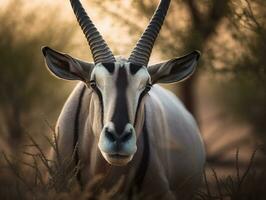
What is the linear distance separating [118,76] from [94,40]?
65cm

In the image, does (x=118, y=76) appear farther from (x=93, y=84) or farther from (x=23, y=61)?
(x=23, y=61)

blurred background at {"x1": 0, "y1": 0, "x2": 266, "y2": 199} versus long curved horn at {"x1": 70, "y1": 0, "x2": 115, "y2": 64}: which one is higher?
long curved horn at {"x1": 70, "y1": 0, "x2": 115, "y2": 64}

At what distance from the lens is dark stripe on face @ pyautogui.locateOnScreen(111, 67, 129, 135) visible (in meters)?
5.77

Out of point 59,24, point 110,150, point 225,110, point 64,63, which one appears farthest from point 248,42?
point 225,110

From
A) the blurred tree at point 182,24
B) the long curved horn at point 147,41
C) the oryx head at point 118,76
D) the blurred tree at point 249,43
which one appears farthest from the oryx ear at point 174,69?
the blurred tree at point 182,24

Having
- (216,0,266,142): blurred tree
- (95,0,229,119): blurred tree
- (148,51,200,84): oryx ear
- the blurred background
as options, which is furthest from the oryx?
(95,0,229,119): blurred tree

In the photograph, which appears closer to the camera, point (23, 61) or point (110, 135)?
point (110, 135)

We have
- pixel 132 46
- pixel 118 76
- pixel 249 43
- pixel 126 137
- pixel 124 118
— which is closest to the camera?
pixel 126 137

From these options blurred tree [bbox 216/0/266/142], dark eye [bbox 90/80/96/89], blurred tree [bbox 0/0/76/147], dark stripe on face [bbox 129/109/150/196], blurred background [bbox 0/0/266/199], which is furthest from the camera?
blurred tree [bbox 0/0/76/147]

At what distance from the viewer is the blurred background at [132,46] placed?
8938 mm

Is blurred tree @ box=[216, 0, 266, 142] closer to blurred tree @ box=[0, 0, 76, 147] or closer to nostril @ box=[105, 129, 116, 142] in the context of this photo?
nostril @ box=[105, 129, 116, 142]

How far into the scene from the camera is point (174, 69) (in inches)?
268

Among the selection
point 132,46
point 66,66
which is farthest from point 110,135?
point 132,46

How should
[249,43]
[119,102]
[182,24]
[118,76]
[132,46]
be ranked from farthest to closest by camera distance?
[182,24], [132,46], [249,43], [118,76], [119,102]
